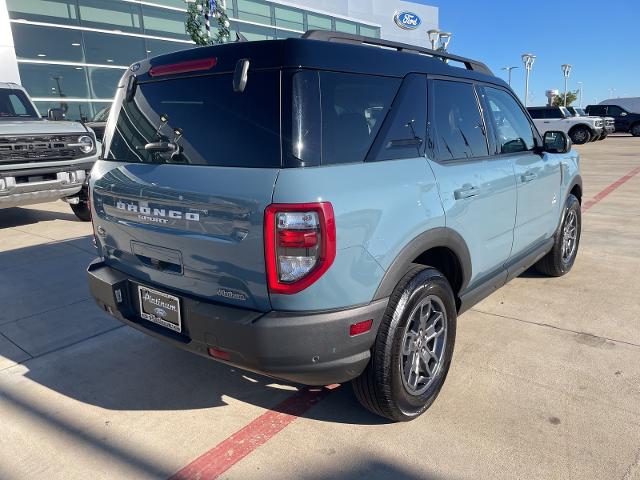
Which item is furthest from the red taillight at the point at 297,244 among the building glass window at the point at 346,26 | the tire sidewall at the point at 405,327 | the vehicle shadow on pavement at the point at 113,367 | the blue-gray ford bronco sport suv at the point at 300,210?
the building glass window at the point at 346,26

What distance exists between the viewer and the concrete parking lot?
2.37 metres

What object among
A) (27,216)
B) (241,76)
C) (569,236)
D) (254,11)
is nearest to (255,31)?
(254,11)

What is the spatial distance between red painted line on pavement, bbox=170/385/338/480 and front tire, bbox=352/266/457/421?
0.44 meters

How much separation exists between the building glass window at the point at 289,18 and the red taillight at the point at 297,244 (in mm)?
24137

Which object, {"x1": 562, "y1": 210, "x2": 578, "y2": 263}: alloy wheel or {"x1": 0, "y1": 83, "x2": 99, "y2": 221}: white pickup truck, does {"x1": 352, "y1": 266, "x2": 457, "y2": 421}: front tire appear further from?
{"x1": 0, "y1": 83, "x2": 99, "y2": 221}: white pickup truck

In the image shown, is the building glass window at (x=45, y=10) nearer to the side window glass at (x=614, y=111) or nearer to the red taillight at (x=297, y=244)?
the red taillight at (x=297, y=244)

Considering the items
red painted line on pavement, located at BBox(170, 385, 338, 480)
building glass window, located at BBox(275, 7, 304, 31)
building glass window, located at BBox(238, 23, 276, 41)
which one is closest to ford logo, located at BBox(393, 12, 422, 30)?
building glass window, located at BBox(275, 7, 304, 31)

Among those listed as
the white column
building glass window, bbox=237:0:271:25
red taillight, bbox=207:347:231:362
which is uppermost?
building glass window, bbox=237:0:271:25

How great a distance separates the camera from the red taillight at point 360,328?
→ 2.22 metres

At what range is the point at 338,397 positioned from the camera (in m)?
2.93

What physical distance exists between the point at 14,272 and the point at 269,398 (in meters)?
3.91

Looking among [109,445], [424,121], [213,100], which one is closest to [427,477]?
[109,445]

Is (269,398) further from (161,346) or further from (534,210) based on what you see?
(534,210)

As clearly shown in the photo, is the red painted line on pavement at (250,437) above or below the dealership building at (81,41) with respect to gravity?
below
